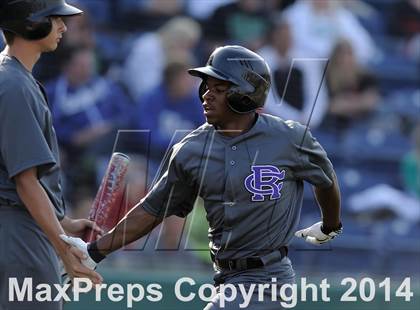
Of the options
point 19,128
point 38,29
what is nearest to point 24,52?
point 38,29

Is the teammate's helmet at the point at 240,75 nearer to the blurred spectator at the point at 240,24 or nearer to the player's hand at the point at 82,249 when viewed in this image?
the player's hand at the point at 82,249

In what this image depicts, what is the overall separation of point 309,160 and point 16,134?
1.39 metres

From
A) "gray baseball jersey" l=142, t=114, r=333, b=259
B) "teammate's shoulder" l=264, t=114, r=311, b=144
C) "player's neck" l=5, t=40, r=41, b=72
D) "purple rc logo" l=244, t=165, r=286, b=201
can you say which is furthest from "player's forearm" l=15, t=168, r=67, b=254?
"teammate's shoulder" l=264, t=114, r=311, b=144

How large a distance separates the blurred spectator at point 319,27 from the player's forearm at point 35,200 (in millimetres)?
6072

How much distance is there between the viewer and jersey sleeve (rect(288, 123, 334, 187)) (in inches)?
185

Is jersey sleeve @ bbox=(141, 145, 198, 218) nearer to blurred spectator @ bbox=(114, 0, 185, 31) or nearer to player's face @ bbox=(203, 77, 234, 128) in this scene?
player's face @ bbox=(203, 77, 234, 128)

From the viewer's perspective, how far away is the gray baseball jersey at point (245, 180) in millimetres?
4664

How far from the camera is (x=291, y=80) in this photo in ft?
31.2

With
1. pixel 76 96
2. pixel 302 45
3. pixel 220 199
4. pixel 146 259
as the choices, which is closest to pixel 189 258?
pixel 146 259

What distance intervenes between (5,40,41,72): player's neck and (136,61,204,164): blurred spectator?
491 cm

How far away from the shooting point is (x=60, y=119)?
9.20 meters

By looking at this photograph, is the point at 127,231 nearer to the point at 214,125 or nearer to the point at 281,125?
the point at 214,125

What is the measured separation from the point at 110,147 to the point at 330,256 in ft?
7.32

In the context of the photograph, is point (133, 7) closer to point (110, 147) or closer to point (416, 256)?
point (110, 147)
